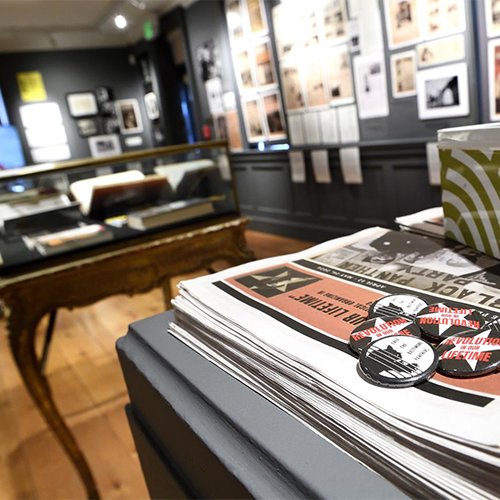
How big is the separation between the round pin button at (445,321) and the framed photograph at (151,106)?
6.45 metres

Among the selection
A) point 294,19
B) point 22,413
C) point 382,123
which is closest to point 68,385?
point 22,413

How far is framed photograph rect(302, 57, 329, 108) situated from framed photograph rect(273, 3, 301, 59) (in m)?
0.20

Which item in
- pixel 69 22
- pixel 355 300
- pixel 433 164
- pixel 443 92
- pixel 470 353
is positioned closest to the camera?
pixel 470 353

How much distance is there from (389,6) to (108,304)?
281cm

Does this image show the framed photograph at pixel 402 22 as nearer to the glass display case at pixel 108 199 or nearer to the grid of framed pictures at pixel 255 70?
the grid of framed pictures at pixel 255 70

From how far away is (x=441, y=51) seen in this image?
9.10 ft

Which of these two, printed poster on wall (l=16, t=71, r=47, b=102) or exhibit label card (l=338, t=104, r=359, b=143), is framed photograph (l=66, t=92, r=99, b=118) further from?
exhibit label card (l=338, t=104, r=359, b=143)

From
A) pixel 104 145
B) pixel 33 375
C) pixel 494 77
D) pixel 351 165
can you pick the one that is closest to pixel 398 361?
pixel 33 375

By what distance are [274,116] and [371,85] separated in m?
1.27

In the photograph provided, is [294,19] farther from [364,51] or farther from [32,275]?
[32,275]

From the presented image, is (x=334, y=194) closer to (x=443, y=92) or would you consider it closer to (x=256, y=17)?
(x=443, y=92)

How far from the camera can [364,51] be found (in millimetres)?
3268

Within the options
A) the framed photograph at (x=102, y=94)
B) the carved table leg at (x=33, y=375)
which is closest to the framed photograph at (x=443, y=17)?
the carved table leg at (x=33, y=375)

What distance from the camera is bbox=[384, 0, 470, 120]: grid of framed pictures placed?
106 inches
